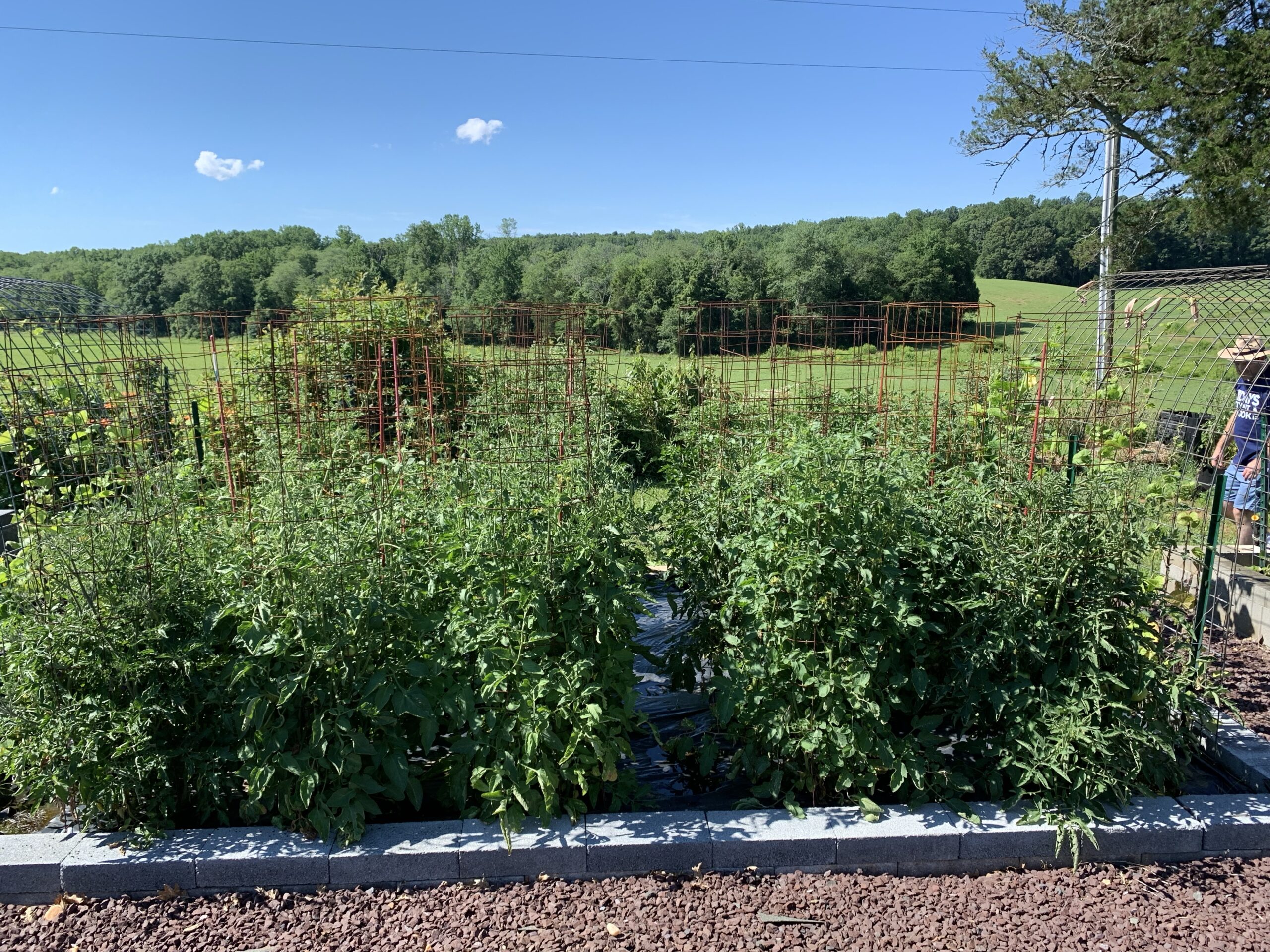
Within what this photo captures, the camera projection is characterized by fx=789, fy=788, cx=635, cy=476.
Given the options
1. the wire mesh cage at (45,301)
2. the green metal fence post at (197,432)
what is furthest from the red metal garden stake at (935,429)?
the green metal fence post at (197,432)

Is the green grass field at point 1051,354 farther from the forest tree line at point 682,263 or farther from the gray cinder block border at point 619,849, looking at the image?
the gray cinder block border at point 619,849

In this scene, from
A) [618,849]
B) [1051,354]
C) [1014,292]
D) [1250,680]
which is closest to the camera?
[618,849]

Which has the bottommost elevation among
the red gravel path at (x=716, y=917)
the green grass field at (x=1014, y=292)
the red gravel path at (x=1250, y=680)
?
the red gravel path at (x=716, y=917)

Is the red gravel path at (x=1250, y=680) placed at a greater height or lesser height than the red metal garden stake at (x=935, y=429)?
lesser

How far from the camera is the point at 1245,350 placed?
480 centimetres

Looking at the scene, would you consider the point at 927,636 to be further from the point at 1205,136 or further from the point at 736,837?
the point at 1205,136

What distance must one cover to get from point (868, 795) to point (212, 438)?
6.24 m

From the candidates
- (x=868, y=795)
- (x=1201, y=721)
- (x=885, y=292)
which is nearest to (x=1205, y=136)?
(x=885, y=292)

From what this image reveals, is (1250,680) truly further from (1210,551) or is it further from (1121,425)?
(1121,425)

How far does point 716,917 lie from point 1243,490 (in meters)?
4.57

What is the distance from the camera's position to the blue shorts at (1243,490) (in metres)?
4.90

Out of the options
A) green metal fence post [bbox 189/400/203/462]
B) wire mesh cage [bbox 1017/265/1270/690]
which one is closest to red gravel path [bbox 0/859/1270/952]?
wire mesh cage [bbox 1017/265/1270/690]

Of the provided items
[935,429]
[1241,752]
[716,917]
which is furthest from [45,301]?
[1241,752]

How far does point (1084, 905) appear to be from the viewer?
8.04ft
